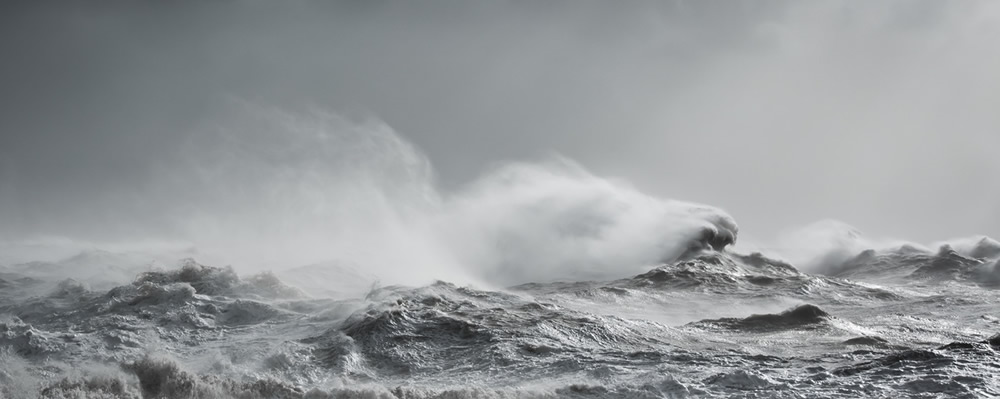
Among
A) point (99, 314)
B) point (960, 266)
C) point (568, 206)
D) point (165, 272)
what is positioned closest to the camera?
point (99, 314)

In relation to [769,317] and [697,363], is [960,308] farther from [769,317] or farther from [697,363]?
[697,363]

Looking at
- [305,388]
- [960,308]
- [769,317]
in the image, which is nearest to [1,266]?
[305,388]

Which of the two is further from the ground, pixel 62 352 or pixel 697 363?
pixel 697 363

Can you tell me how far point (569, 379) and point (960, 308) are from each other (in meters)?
11.9

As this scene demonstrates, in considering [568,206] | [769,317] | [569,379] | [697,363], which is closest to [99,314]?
[569,379]

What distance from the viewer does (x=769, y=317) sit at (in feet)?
39.3

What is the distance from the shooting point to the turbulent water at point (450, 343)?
23.2 ft

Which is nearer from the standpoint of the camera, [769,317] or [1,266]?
[769,317]

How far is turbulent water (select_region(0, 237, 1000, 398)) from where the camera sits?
278 inches

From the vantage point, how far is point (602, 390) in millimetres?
7023

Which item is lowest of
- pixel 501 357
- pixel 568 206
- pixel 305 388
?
pixel 305 388

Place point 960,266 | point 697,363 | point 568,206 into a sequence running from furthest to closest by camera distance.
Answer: point 568,206 → point 960,266 → point 697,363

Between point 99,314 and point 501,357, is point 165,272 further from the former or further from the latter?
point 501,357

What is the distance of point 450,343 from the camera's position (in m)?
9.14
